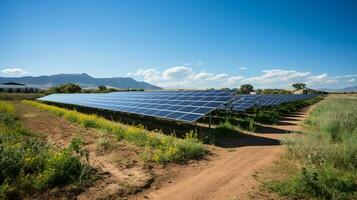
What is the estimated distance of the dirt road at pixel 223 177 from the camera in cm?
573

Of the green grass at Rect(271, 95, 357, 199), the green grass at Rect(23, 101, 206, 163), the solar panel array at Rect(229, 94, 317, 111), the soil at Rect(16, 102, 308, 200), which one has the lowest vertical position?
the soil at Rect(16, 102, 308, 200)

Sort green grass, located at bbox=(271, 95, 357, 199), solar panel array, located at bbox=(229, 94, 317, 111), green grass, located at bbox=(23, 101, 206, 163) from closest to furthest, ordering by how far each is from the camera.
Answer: green grass, located at bbox=(271, 95, 357, 199)
green grass, located at bbox=(23, 101, 206, 163)
solar panel array, located at bbox=(229, 94, 317, 111)

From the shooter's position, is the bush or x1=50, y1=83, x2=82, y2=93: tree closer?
the bush

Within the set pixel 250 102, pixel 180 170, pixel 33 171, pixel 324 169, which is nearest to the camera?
pixel 324 169

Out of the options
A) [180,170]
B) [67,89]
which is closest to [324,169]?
[180,170]

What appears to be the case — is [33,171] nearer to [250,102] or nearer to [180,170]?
[180,170]

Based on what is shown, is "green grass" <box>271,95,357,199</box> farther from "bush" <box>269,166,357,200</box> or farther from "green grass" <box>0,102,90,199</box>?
"green grass" <box>0,102,90,199</box>

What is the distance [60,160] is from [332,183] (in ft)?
22.8

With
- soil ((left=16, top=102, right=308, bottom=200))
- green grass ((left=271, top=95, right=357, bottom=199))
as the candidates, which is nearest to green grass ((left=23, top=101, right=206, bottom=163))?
soil ((left=16, top=102, right=308, bottom=200))

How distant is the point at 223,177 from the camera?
267 inches

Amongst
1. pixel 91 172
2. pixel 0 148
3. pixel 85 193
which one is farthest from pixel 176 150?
pixel 0 148

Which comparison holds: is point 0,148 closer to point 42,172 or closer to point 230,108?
point 42,172

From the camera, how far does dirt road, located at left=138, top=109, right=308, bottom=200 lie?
5.73m

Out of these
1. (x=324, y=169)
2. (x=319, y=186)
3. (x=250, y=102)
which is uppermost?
(x=250, y=102)
